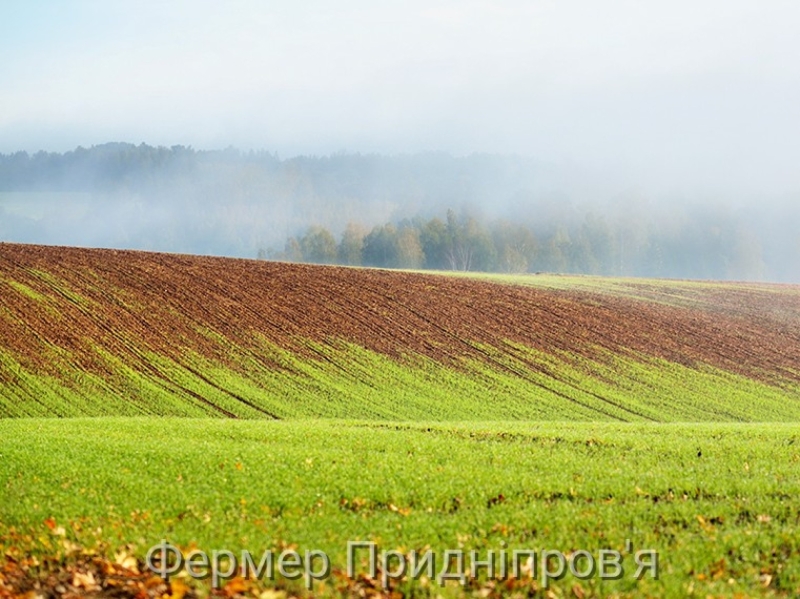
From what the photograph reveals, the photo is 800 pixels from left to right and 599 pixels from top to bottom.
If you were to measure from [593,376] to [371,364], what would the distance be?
11.5 metres

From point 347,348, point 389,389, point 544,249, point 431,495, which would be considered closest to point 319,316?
point 347,348

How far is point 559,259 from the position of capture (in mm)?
158000

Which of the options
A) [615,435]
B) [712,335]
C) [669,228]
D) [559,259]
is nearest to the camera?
[615,435]

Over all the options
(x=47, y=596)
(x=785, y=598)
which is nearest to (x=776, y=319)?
(x=785, y=598)

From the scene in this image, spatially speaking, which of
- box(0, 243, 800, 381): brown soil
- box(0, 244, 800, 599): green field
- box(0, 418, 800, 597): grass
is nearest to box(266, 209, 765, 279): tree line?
box(0, 243, 800, 381): brown soil

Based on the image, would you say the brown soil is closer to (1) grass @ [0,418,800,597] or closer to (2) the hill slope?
(2) the hill slope

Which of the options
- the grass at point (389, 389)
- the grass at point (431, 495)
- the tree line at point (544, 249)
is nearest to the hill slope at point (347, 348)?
the grass at point (389, 389)

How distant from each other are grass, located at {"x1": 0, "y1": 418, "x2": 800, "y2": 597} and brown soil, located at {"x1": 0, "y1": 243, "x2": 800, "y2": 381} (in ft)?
71.6

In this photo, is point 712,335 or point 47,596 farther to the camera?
point 712,335

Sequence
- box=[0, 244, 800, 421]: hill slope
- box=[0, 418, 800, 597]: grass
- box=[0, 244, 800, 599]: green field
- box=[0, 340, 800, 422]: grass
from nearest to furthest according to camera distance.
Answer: box=[0, 244, 800, 599]: green field, box=[0, 418, 800, 597]: grass, box=[0, 340, 800, 422]: grass, box=[0, 244, 800, 421]: hill slope

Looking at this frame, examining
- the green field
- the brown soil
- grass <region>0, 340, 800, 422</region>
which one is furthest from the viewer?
the brown soil

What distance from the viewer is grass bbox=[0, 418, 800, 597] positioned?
12.5 m

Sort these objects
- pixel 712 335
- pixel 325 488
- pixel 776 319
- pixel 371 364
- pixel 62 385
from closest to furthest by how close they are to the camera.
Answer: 1. pixel 325 488
2. pixel 62 385
3. pixel 371 364
4. pixel 712 335
5. pixel 776 319

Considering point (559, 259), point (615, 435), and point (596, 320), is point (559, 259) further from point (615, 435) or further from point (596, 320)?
point (615, 435)
